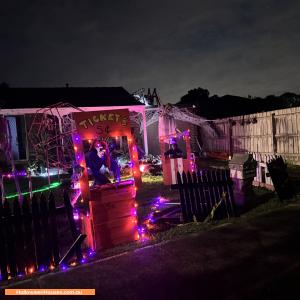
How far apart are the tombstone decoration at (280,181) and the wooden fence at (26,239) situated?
4.95m

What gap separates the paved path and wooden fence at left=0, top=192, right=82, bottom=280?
1006 mm

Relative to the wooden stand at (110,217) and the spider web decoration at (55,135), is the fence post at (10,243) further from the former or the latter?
the spider web decoration at (55,135)

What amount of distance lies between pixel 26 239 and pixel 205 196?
3758 millimetres

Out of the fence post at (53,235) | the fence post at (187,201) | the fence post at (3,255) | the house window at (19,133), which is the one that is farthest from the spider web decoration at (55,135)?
the fence post at (3,255)

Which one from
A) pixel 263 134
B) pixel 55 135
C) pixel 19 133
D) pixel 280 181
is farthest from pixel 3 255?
pixel 19 133

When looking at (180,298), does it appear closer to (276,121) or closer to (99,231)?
(99,231)

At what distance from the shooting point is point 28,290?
400 centimetres

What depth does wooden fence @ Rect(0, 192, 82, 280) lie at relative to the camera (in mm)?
5145

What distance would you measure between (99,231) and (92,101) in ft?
52.4

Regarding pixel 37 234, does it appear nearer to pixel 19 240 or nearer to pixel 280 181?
pixel 19 240

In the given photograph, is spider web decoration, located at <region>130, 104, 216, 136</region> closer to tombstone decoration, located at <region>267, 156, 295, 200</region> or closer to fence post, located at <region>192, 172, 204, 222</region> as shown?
tombstone decoration, located at <region>267, 156, 295, 200</region>

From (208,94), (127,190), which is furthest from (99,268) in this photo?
(208,94)

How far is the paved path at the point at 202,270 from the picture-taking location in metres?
3.65

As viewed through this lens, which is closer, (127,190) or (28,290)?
(28,290)
